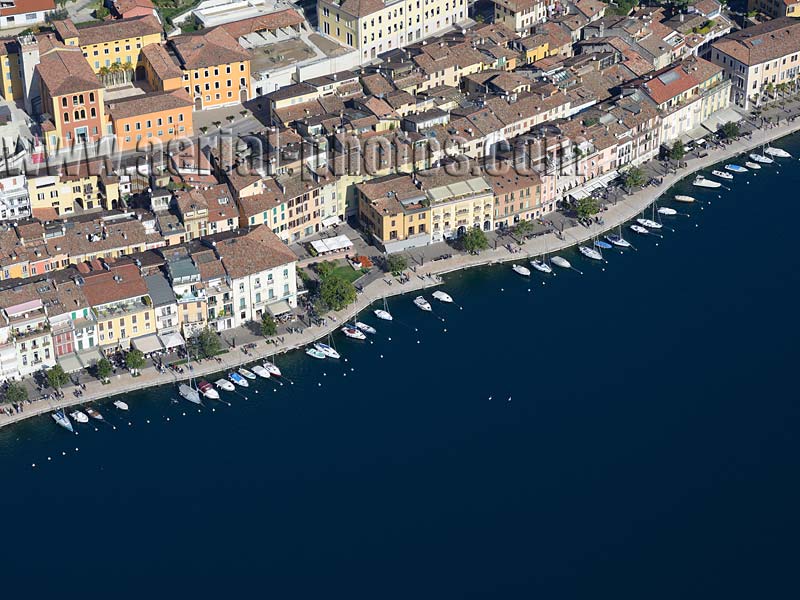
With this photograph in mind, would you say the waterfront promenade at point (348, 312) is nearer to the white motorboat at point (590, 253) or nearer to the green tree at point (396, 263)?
the green tree at point (396, 263)

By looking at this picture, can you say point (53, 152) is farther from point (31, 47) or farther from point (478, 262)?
point (478, 262)

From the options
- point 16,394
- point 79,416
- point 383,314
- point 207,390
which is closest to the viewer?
point 16,394

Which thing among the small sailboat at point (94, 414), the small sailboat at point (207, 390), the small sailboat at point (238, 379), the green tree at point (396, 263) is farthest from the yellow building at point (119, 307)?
the green tree at point (396, 263)

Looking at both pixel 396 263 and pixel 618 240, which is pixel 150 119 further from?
pixel 618 240

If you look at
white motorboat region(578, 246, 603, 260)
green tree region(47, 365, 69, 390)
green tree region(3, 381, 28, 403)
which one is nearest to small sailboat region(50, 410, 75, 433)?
green tree region(47, 365, 69, 390)

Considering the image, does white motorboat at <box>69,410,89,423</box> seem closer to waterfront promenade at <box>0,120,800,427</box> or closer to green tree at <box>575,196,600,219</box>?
waterfront promenade at <box>0,120,800,427</box>

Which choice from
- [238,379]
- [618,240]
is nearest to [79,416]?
[238,379]
